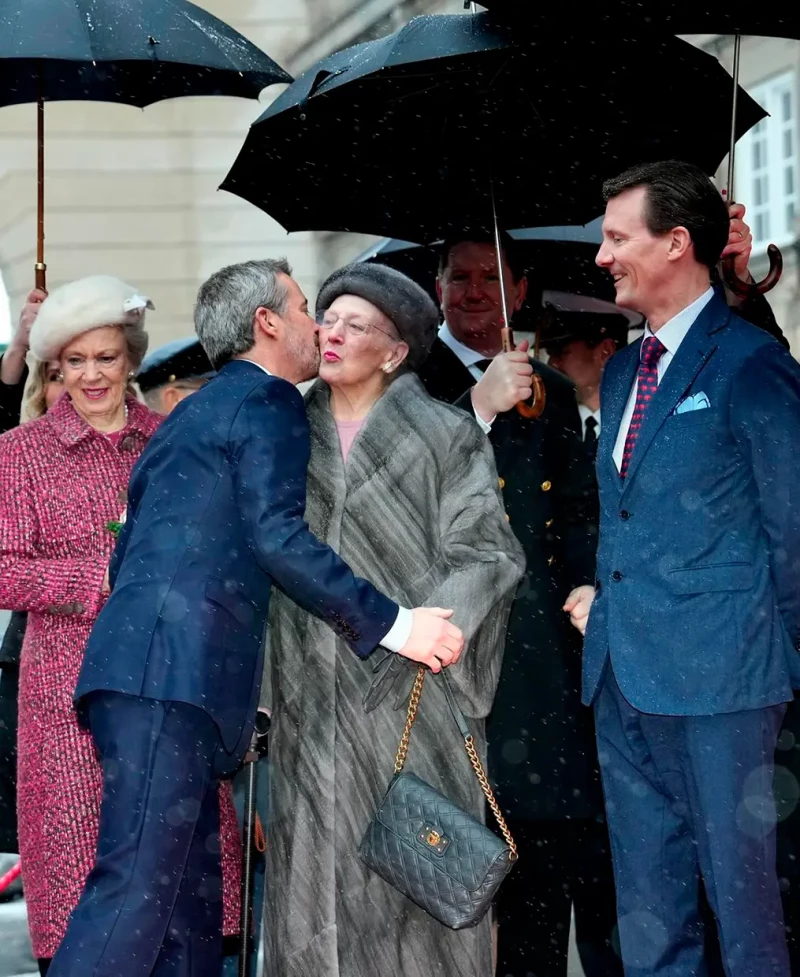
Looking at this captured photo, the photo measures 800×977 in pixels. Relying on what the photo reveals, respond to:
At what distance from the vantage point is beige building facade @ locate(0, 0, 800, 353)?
17344 mm

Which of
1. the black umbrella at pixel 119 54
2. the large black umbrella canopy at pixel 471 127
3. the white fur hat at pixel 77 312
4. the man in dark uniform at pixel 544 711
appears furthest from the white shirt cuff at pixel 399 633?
the black umbrella at pixel 119 54

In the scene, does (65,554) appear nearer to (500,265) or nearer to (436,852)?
(436,852)

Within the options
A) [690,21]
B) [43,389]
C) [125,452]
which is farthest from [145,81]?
[690,21]

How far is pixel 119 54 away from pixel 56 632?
174cm

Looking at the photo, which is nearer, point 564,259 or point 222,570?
point 222,570

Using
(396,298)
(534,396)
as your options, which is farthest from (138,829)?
(534,396)

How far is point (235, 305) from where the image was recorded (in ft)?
14.4

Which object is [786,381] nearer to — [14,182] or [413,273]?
[413,273]

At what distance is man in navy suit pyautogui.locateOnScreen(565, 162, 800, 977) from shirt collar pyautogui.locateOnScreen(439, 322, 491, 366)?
3.95 ft

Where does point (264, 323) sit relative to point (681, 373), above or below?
above

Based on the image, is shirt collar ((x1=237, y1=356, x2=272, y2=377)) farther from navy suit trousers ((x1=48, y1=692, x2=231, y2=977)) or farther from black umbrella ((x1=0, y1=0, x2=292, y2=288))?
black umbrella ((x1=0, y1=0, x2=292, y2=288))

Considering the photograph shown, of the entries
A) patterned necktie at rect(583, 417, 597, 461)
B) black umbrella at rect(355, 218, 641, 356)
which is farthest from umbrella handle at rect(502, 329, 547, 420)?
black umbrella at rect(355, 218, 641, 356)

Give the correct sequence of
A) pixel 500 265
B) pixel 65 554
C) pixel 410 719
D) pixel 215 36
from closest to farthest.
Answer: pixel 410 719, pixel 65 554, pixel 500 265, pixel 215 36

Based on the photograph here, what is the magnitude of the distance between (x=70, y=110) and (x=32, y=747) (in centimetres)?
1352
